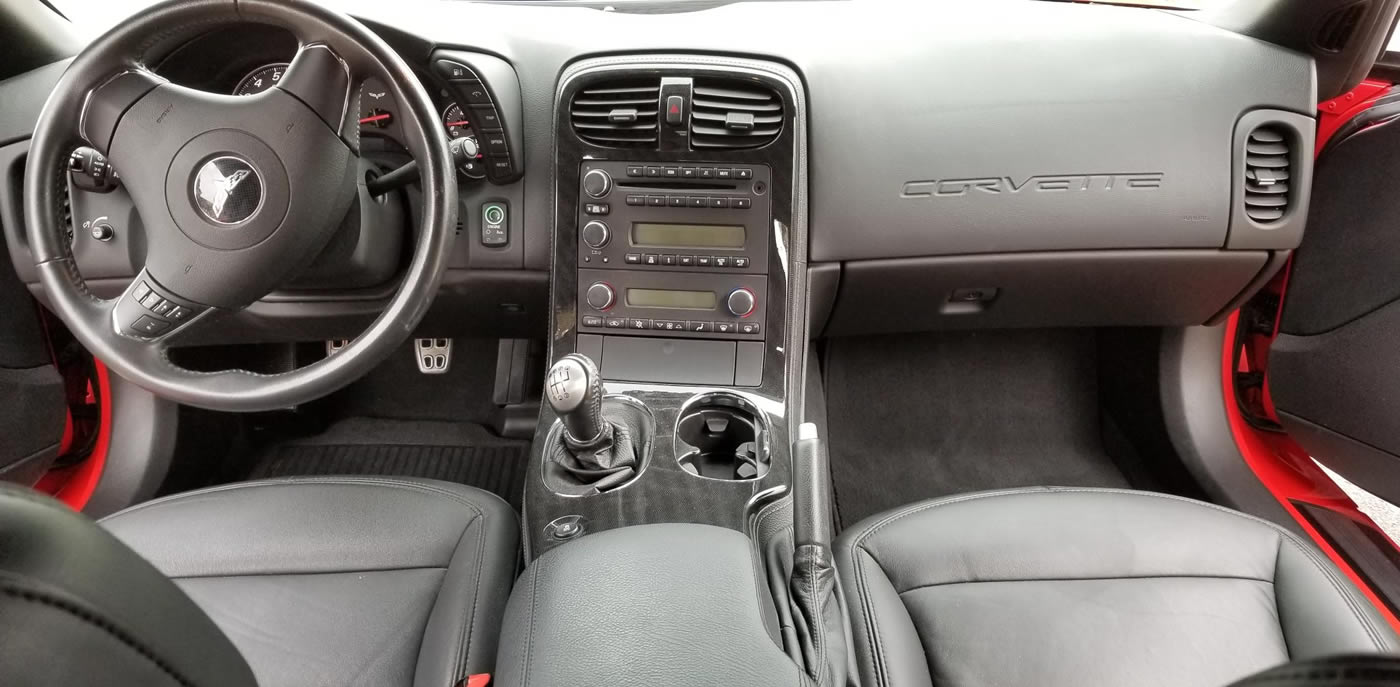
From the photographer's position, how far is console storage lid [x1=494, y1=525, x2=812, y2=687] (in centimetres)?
74

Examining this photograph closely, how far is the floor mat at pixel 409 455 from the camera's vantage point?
1904 mm

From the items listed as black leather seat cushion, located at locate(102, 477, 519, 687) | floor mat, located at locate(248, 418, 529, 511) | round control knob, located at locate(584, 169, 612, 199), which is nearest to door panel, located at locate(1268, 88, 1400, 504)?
round control knob, located at locate(584, 169, 612, 199)

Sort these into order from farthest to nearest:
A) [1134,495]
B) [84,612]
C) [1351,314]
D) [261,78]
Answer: [1351,314] → [261,78] → [1134,495] → [84,612]

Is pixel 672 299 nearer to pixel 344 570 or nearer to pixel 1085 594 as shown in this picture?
pixel 344 570

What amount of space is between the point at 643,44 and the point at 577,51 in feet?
0.39

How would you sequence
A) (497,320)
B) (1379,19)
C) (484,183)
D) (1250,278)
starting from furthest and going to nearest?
(497,320)
(1250,278)
(484,183)
(1379,19)

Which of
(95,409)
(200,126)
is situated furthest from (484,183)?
(95,409)

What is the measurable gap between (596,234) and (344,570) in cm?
66

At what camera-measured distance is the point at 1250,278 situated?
1.54m

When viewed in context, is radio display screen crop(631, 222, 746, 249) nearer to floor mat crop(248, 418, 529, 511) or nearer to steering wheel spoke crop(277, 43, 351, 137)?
steering wheel spoke crop(277, 43, 351, 137)

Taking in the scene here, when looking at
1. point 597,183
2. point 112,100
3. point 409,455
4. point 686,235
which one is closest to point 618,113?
point 597,183

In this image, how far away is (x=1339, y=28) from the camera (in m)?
1.32

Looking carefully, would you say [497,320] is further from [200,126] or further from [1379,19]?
[1379,19]

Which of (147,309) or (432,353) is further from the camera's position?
(432,353)
